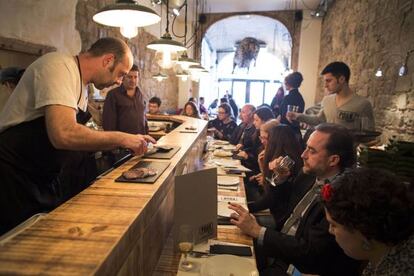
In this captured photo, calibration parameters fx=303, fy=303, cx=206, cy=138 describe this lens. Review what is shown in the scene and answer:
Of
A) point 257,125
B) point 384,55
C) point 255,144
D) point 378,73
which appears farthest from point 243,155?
point 384,55

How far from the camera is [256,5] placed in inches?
308

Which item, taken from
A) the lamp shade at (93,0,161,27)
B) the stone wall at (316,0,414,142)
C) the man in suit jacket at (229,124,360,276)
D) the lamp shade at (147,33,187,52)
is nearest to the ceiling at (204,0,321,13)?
the stone wall at (316,0,414,142)

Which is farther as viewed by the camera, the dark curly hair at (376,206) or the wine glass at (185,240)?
the wine glass at (185,240)

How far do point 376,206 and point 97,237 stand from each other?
2.99 ft

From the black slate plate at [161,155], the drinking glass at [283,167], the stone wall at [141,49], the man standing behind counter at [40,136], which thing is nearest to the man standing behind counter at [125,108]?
the stone wall at [141,49]

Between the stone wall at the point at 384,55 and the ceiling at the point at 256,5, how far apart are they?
6.92 feet

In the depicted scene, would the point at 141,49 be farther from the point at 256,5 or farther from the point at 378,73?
the point at 378,73

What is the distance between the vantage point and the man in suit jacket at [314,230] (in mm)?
1515

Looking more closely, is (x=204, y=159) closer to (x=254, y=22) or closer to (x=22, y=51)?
(x=22, y=51)

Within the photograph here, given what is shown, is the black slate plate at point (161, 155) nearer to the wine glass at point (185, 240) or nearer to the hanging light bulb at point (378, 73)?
the wine glass at point (185, 240)

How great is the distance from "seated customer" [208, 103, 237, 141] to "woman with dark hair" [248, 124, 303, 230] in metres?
2.94

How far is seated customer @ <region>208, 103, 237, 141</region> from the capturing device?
5.91 m

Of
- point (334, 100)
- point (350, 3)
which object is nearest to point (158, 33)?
point (350, 3)

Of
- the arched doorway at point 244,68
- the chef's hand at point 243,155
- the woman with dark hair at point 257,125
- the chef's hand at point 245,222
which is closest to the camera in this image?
the chef's hand at point 245,222
